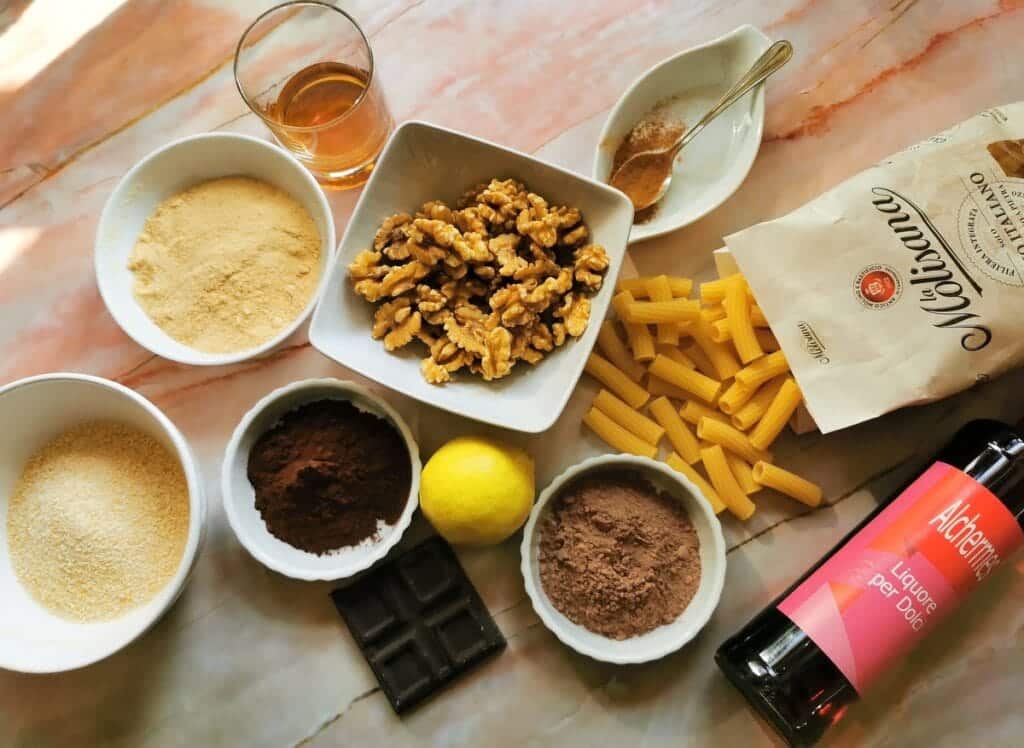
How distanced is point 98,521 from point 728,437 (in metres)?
0.70

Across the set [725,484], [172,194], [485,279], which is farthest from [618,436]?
[172,194]

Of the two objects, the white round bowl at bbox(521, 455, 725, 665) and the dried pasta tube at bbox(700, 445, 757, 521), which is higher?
the dried pasta tube at bbox(700, 445, 757, 521)

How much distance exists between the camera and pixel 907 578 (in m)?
0.87

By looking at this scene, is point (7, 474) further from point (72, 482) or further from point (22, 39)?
point (22, 39)

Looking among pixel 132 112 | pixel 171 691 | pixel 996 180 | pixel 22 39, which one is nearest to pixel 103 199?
pixel 132 112

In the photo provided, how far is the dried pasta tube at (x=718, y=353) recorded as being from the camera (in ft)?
3.28

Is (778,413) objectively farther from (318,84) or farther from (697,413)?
(318,84)

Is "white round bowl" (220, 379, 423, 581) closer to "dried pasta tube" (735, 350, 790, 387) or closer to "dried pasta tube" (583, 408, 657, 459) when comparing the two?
"dried pasta tube" (583, 408, 657, 459)

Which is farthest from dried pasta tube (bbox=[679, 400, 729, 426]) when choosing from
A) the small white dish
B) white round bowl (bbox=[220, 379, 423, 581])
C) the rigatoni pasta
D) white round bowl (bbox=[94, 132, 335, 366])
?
white round bowl (bbox=[94, 132, 335, 366])

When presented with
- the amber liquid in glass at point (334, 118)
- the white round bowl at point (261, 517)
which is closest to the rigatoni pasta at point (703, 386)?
the white round bowl at point (261, 517)

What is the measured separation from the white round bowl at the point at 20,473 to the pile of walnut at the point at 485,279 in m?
0.26

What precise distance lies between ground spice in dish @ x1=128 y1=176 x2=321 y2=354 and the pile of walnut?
4.6 inches

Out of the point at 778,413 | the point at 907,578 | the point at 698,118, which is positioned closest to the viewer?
the point at 907,578

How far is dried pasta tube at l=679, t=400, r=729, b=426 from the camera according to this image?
39.8 inches
